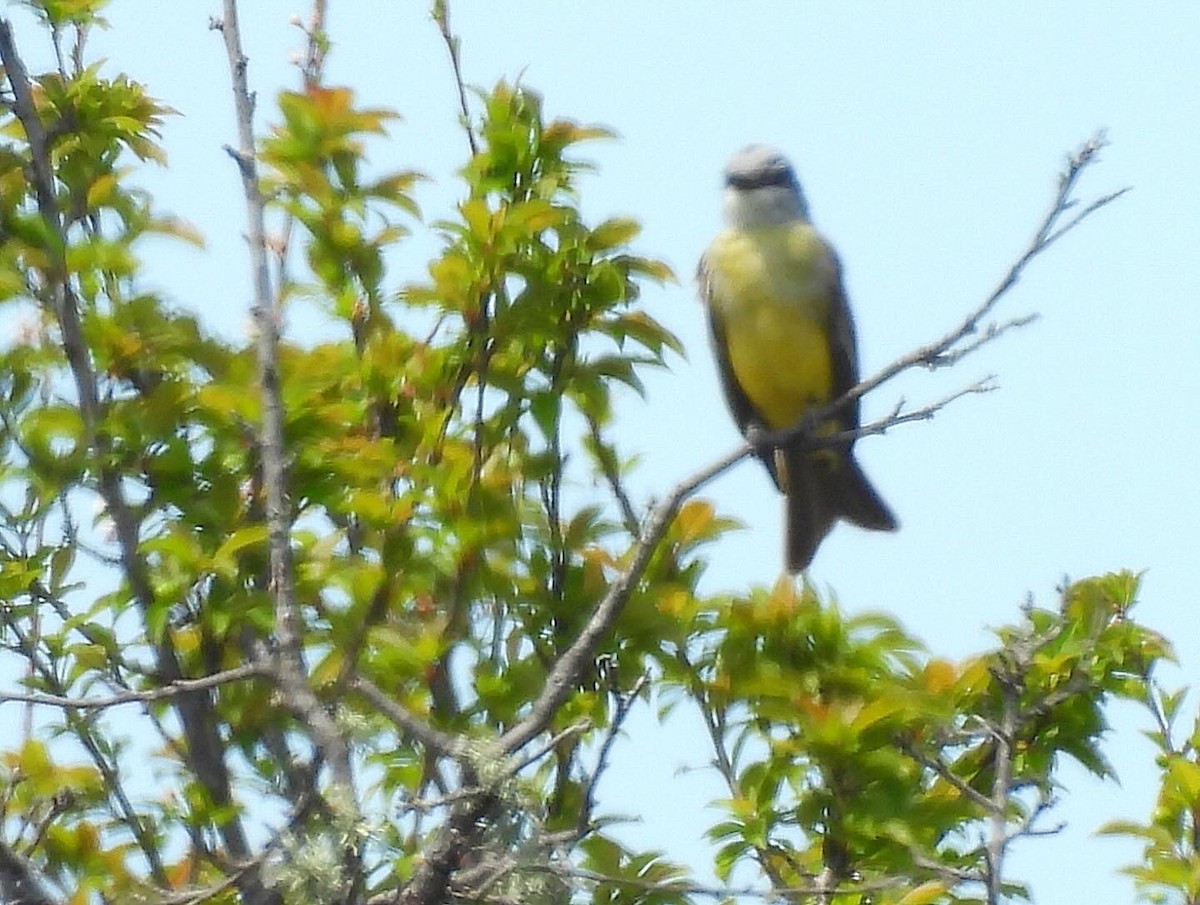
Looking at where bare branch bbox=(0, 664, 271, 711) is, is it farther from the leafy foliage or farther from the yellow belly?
the yellow belly

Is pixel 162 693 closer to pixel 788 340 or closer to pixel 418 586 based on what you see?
pixel 418 586

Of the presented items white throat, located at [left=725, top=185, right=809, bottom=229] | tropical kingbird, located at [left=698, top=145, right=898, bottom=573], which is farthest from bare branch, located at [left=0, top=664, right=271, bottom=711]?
white throat, located at [left=725, top=185, right=809, bottom=229]

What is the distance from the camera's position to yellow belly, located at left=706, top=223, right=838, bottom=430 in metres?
5.55

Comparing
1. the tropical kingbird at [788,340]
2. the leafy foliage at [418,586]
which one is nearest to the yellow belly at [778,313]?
the tropical kingbird at [788,340]

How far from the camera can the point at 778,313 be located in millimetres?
5531

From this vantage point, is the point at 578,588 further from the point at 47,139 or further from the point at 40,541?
the point at 47,139

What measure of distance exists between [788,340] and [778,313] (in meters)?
0.09

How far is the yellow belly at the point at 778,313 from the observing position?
218 inches

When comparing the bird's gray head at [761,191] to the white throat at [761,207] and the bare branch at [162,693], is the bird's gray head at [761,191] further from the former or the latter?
the bare branch at [162,693]

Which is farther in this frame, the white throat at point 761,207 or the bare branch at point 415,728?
the white throat at point 761,207

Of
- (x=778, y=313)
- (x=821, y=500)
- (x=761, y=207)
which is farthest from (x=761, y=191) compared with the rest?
(x=821, y=500)

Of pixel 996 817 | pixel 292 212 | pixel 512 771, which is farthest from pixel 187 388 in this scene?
pixel 996 817

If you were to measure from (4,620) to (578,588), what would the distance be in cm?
114

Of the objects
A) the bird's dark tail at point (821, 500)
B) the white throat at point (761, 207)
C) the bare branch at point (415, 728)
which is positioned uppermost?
the white throat at point (761, 207)
